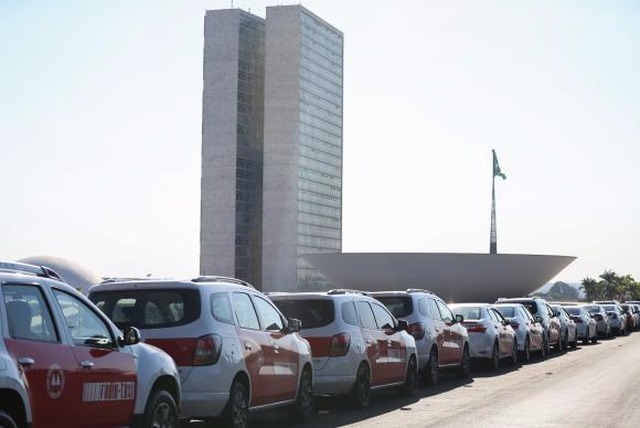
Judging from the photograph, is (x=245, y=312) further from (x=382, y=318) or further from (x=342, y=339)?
(x=382, y=318)

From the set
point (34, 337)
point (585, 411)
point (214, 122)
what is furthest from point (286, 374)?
point (214, 122)

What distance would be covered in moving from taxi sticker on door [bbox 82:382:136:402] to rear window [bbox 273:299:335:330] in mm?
→ 5983

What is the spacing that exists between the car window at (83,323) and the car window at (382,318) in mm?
8091

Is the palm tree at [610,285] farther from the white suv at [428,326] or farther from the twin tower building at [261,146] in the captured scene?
the white suv at [428,326]

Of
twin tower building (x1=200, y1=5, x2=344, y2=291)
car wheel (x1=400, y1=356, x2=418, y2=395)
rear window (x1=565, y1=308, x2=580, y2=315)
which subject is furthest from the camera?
twin tower building (x1=200, y1=5, x2=344, y2=291)

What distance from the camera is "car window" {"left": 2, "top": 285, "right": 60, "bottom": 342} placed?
7023mm

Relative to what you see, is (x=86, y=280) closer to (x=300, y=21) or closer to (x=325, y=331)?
(x=325, y=331)

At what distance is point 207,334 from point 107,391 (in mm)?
2376

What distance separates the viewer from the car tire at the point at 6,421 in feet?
21.7

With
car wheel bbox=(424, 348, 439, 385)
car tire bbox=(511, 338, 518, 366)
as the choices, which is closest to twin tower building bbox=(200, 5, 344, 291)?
car tire bbox=(511, 338, 518, 366)

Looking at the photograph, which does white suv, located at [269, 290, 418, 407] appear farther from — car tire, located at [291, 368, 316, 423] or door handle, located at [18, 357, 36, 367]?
door handle, located at [18, 357, 36, 367]

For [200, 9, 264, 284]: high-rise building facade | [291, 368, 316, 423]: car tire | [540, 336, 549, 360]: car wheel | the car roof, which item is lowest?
[540, 336, 549, 360]: car wheel

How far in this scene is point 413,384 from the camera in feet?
57.4

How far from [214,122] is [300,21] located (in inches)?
852
